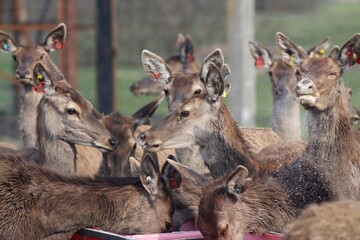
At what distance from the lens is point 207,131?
883cm

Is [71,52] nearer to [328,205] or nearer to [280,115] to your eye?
[280,115]

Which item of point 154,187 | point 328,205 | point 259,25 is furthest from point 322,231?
point 259,25

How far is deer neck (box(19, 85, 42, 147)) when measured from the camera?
1089cm

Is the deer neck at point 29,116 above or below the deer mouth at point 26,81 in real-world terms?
below

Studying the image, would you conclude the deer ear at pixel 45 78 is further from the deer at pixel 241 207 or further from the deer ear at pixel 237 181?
the deer ear at pixel 237 181

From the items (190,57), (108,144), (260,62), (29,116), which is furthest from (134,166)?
(190,57)

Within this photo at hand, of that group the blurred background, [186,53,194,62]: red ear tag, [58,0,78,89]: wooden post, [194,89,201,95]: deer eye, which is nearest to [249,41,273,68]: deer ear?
[186,53,194,62]: red ear tag

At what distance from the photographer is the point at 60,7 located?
17.3 meters

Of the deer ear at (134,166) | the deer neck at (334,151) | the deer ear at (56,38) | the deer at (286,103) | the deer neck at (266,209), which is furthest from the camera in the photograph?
the deer at (286,103)

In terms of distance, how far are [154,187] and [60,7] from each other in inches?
395

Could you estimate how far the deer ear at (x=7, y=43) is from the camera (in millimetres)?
11078

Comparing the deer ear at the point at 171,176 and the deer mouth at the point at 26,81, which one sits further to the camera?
the deer mouth at the point at 26,81

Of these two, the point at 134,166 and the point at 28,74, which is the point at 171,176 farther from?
the point at 28,74

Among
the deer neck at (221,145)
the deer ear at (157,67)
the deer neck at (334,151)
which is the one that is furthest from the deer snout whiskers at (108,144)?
the deer neck at (334,151)
